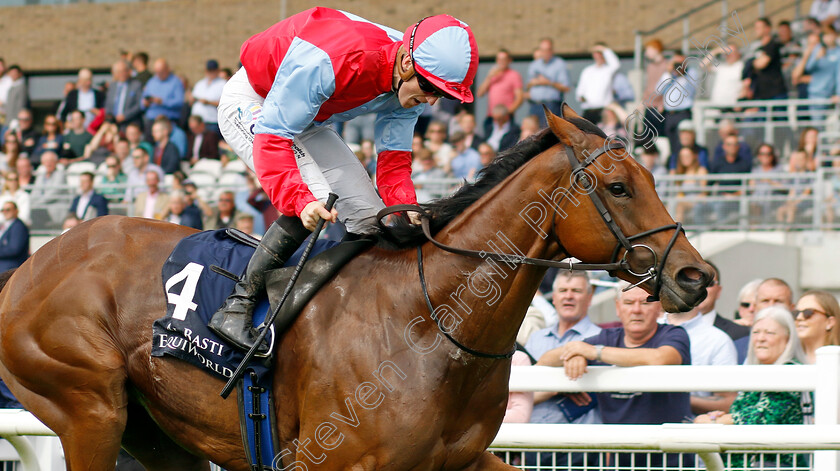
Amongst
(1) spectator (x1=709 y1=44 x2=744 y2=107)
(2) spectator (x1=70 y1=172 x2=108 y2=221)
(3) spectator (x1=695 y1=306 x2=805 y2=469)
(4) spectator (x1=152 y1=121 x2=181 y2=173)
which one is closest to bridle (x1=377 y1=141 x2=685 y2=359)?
(3) spectator (x1=695 y1=306 x2=805 y2=469)

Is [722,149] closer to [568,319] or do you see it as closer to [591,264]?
[568,319]

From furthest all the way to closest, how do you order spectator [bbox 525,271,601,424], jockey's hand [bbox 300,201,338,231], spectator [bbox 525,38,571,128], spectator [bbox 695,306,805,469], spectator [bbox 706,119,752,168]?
spectator [bbox 525,38,571,128] → spectator [bbox 706,119,752,168] → spectator [bbox 525,271,601,424] → spectator [bbox 695,306,805,469] → jockey's hand [bbox 300,201,338,231]

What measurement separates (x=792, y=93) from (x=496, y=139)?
3.31 metres

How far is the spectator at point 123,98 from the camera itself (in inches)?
538

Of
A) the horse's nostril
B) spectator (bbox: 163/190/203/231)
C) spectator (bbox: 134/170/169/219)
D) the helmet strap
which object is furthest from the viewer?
spectator (bbox: 134/170/169/219)

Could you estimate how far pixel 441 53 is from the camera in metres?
3.38

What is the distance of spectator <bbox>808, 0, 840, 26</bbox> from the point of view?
467 inches

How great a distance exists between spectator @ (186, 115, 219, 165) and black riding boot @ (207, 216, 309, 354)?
366 inches

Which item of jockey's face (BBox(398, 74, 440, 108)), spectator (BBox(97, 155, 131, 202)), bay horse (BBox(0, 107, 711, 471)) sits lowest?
spectator (BBox(97, 155, 131, 202))

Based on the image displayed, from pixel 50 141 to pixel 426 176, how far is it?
19.8 ft

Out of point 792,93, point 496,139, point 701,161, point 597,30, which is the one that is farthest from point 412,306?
point 597,30

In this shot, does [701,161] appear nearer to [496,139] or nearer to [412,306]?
[496,139]

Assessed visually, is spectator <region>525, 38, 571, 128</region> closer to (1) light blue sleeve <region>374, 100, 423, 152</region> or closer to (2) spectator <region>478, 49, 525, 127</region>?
(2) spectator <region>478, 49, 525, 127</region>

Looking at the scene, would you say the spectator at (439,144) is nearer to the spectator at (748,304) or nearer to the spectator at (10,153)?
the spectator at (748,304)
